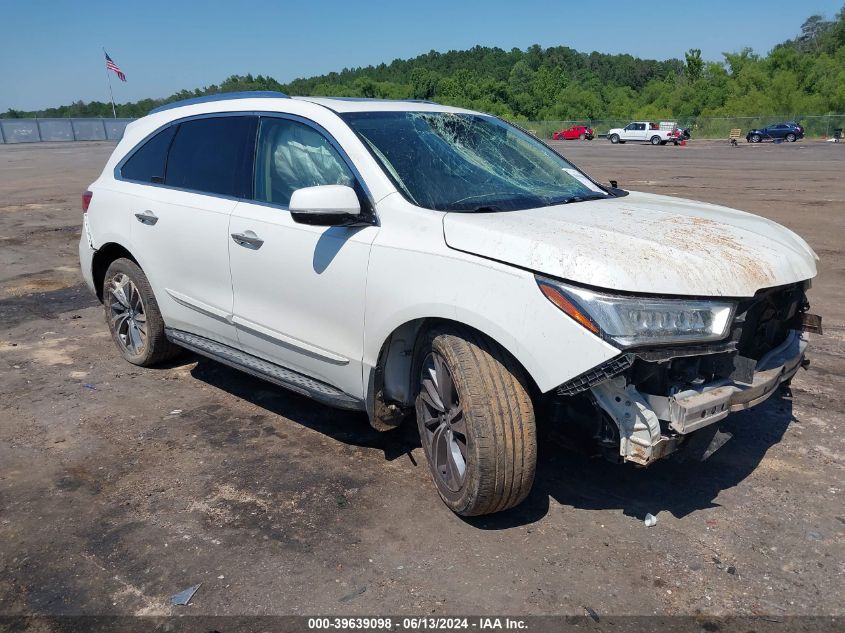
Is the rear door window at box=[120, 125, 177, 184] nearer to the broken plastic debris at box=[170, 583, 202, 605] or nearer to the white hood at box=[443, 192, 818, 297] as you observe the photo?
the white hood at box=[443, 192, 818, 297]

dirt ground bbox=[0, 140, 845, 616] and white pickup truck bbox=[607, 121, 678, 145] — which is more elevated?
dirt ground bbox=[0, 140, 845, 616]

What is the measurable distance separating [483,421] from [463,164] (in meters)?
1.48

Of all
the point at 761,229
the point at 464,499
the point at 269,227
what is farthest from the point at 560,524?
the point at 269,227

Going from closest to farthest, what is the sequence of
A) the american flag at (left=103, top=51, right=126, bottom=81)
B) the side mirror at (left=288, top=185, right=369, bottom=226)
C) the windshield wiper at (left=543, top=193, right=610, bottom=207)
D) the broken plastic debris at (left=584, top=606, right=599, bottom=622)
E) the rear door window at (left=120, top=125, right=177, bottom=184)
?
the broken plastic debris at (left=584, top=606, right=599, bottom=622)
the side mirror at (left=288, top=185, right=369, bottom=226)
the windshield wiper at (left=543, top=193, right=610, bottom=207)
the rear door window at (left=120, top=125, right=177, bottom=184)
the american flag at (left=103, top=51, right=126, bottom=81)

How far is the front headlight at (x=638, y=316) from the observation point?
106 inches

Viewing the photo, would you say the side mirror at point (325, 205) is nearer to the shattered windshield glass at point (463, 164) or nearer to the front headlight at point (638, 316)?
the shattered windshield glass at point (463, 164)

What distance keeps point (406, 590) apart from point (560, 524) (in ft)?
2.73

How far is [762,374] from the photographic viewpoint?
3184 millimetres

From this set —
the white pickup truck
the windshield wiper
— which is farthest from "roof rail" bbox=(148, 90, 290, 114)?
the white pickup truck

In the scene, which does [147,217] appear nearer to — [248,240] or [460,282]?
[248,240]

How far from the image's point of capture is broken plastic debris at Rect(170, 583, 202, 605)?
9.23 ft

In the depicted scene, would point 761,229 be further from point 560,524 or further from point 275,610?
point 275,610

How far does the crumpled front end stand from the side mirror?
1280mm

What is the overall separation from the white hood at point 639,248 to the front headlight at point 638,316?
0.14 ft
